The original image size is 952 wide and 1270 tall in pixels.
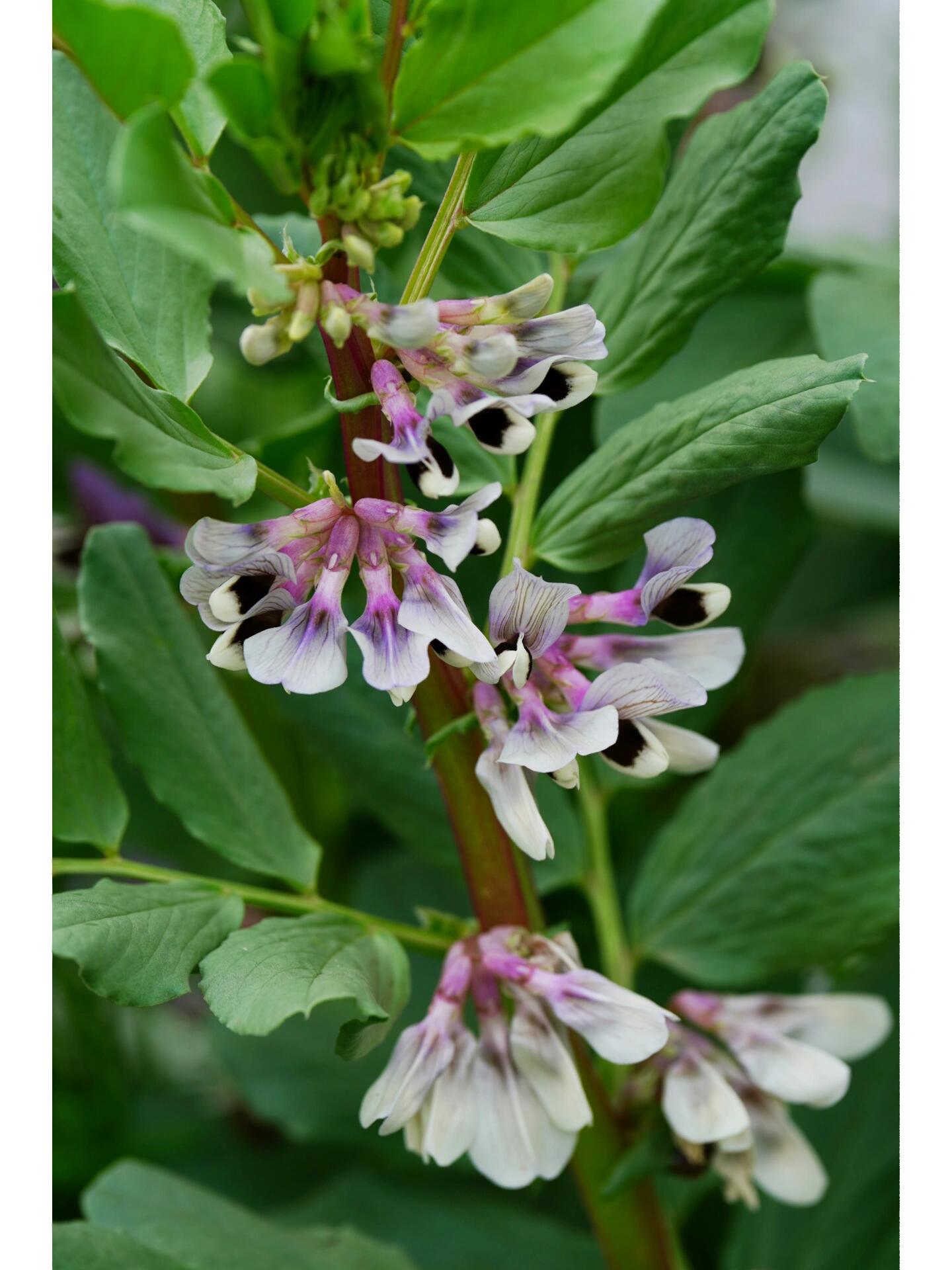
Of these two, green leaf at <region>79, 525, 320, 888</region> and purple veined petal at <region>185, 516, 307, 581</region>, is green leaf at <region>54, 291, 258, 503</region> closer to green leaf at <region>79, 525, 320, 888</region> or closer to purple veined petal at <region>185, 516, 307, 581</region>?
purple veined petal at <region>185, 516, 307, 581</region>

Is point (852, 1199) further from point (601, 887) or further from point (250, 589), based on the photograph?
point (250, 589)

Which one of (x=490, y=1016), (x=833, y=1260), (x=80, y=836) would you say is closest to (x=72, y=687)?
(x=80, y=836)

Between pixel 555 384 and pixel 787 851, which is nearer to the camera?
pixel 555 384

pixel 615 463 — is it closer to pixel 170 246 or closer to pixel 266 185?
pixel 170 246

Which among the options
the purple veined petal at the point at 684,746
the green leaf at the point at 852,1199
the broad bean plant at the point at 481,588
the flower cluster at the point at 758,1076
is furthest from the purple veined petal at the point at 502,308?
the green leaf at the point at 852,1199

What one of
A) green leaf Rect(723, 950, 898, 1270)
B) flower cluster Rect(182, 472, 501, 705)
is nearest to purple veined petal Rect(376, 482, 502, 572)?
flower cluster Rect(182, 472, 501, 705)

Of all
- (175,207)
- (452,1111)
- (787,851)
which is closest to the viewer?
(175,207)

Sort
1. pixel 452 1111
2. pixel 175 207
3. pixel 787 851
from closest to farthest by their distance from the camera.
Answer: pixel 175 207 < pixel 452 1111 < pixel 787 851

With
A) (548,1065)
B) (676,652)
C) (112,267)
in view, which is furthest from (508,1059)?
(112,267)
